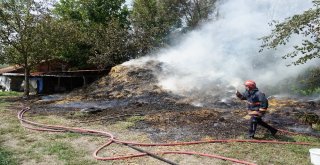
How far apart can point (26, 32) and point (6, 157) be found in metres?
15.6

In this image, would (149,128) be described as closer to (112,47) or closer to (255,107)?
(255,107)

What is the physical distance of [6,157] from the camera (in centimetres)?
765

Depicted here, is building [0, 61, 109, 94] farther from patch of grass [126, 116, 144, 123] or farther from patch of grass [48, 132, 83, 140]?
patch of grass [48, 132, 83, 140]

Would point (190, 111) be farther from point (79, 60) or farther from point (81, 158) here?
point (79, 60)

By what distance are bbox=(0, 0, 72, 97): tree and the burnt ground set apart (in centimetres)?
441

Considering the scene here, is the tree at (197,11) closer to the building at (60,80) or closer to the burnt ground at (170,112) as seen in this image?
the building at (60,80)

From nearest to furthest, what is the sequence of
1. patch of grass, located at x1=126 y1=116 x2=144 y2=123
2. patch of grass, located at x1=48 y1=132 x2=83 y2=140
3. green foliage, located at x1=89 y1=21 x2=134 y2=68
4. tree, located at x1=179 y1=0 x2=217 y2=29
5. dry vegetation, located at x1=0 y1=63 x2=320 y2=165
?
dry vegetation, located at x1=0 y1=63 x2=320 y2=165, patch of grass, located at x1=48 y1=132 x2=83 y2=140, patch of grass, located at x1=126 y1=116 x2=144 y2=123, green foliage, located at x1=89 y1=21 x2=134 y2=68, tree, located at x1=179 y1=0 x2=217 y2=29

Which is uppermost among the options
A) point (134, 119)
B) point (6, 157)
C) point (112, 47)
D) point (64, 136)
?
point (112, 47)

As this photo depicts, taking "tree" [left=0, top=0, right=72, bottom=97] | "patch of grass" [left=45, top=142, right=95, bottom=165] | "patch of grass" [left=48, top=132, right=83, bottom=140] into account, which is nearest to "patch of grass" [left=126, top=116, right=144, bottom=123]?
"patch of grass" [left=48, top=132, right=83, bottom=140]

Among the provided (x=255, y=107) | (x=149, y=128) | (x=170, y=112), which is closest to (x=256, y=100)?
(x=255, y=107)

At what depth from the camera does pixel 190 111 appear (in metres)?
13.3

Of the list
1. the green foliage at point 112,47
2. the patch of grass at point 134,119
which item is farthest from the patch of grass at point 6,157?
the green foliage at point 112,47

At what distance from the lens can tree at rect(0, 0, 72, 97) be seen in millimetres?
21547

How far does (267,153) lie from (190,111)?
5584 mm
